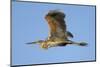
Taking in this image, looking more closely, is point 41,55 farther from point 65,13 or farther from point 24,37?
point 65,13

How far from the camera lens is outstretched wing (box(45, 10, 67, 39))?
8.68 feet

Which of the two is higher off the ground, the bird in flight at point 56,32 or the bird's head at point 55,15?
the bird's head at point 55,15

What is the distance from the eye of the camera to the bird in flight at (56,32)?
2635 millimetres

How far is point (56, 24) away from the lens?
2.68 meters

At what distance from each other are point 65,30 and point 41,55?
1.44 ft

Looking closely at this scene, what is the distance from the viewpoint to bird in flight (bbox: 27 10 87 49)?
2635 millimetres

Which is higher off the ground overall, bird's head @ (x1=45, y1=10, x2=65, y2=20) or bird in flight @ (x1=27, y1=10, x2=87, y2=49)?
bird's head @ (x1=45, y1=10, x2=65, y2=20)

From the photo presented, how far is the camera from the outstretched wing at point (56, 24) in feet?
8.68

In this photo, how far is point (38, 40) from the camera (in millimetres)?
2584

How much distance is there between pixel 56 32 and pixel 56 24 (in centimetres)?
10

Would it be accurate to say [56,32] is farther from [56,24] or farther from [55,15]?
[55,15]

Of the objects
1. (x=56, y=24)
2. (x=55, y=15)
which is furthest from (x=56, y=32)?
(x=55, y=15)

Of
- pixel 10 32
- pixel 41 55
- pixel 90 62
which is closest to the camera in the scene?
pixel 10 32

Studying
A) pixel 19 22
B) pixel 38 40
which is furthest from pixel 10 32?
pixel 38 40
